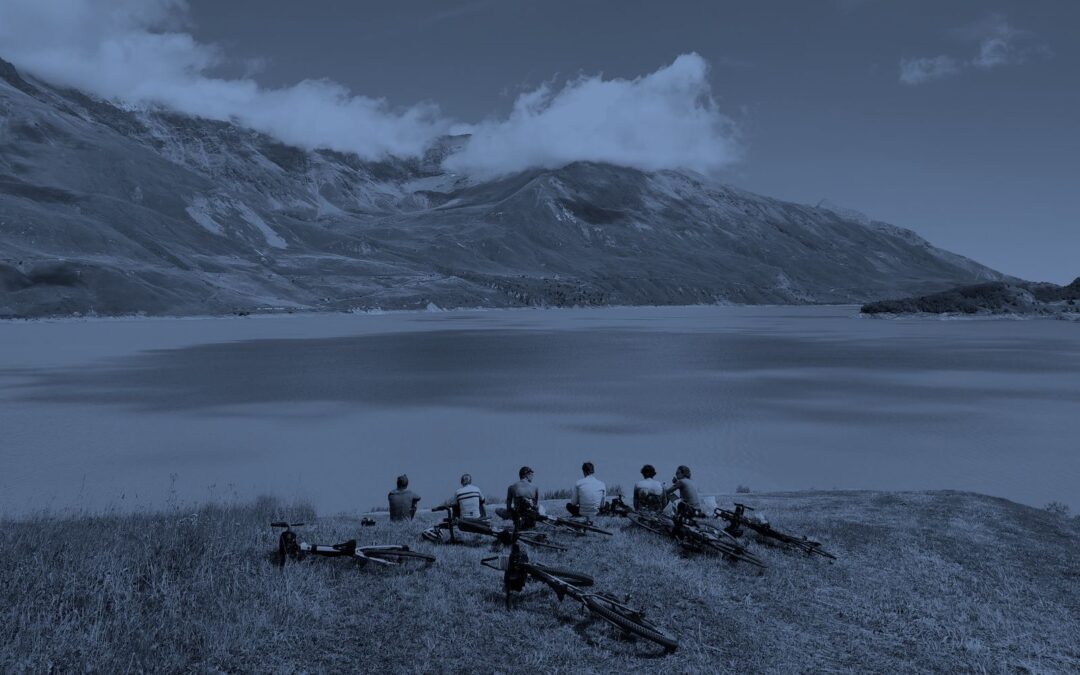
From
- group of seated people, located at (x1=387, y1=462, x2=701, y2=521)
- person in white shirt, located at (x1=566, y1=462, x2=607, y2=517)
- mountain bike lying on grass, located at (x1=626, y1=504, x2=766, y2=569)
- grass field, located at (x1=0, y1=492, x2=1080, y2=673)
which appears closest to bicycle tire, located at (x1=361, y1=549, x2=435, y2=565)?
grass field, located at (x1=0, y1=492, x2=1080, y2=673)

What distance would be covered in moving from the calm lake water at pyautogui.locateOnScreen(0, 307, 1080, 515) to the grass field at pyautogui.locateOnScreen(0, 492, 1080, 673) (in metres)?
12.9

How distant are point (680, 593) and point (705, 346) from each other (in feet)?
327

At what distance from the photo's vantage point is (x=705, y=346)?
110 metres

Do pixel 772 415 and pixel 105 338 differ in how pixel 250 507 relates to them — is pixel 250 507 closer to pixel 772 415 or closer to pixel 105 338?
pixel 772 415

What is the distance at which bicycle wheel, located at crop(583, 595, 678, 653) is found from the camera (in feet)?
34.9

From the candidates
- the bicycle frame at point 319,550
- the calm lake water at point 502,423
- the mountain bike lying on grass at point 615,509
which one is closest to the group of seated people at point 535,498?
the mountain bike lying on grass at point 615,509

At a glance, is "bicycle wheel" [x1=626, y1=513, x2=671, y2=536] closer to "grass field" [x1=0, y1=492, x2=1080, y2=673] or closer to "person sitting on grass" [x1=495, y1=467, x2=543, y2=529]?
"grass field" [x1=0, y1=492, x2=1080, y2=673]

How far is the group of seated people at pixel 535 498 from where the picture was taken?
1722 centimetres

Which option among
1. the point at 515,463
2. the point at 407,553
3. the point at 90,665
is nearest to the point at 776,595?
the point at 407,553

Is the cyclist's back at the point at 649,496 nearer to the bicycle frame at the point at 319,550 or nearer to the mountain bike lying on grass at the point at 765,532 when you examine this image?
the mountain bike lying on grass at the point at 765,532

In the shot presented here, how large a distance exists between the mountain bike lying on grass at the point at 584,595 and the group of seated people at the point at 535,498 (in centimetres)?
406

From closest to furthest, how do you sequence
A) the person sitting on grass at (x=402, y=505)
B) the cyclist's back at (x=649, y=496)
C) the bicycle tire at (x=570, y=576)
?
the bicycle tire at (x=570, y=576), the person sitting on grass at (x=402, y=505), the cyclist's back at (x=649, y=496)

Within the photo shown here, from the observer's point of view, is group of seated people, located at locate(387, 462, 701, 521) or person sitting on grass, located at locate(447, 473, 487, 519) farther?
group of seated people, located at locate(387, 462, 701, 521)

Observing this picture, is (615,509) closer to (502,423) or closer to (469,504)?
(469,504)
